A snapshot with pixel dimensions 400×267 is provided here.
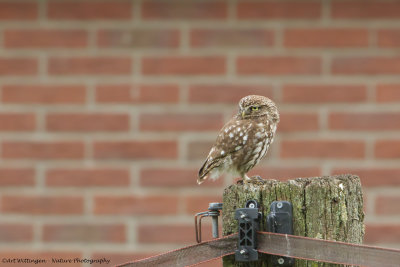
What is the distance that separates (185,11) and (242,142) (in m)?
1.52

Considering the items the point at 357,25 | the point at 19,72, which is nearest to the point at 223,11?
the point at 357,25

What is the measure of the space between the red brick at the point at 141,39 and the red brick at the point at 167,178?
0.81 m

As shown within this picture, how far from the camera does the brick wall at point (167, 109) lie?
494 centimetres

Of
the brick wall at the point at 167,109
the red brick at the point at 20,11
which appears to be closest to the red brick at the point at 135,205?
the brick wall at the point at 167,109

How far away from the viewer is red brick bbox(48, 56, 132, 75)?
198 inches

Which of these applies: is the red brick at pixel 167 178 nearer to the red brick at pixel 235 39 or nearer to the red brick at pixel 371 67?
the red brick at pixel 235 39

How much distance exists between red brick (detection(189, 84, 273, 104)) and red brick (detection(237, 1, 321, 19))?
47 cm

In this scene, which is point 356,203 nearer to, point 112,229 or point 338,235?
point 338,235

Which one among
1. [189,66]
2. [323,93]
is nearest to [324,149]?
[323,93]

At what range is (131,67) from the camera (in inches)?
198

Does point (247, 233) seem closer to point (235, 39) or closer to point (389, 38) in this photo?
point (235, 39)

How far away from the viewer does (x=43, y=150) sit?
4.99 meters

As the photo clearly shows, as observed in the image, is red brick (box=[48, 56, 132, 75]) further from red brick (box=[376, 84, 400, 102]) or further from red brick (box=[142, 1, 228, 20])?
red brick (box=[376, 84, 400, 102])

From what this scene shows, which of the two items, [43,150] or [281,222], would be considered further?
[43,150]
